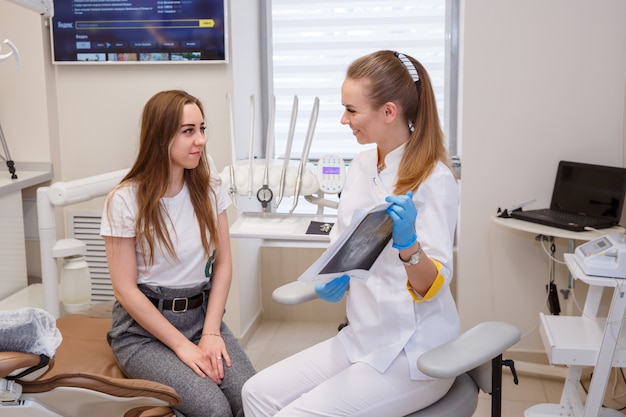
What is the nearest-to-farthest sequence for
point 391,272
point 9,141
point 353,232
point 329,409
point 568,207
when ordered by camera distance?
point 353,232 < point 329,409 < point 391,272 < point 568,207 < point 9,141

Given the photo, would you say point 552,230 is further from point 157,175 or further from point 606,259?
Result: point 157,175

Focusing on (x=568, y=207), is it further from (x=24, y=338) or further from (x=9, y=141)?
(x=9, y=141)

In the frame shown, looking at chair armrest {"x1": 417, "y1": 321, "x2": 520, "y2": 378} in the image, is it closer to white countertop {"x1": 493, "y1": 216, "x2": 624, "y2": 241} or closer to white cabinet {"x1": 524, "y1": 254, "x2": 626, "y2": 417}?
white cabinet {"x1": 524, "y1": 254, "x2": 626, "y2": 417}

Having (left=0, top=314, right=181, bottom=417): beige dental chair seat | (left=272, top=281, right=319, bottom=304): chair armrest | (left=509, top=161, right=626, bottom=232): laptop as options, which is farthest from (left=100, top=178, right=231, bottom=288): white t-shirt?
(left=509, top=161, right=626, bottom=232): laptop

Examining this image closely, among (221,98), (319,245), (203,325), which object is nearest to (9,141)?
(221,98)

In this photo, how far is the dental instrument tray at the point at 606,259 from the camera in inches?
93.0

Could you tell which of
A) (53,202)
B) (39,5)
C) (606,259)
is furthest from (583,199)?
(39,5)

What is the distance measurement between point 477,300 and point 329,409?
5.74ft

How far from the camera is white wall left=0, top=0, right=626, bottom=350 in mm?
3008

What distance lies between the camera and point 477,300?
3232 mm

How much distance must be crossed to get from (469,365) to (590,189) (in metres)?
1.65

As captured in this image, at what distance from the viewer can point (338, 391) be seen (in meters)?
1.64

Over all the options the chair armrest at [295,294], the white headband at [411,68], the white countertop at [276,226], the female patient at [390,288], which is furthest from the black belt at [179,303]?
the white headband at [411,68]

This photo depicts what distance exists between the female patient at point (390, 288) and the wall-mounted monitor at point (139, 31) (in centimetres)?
158
